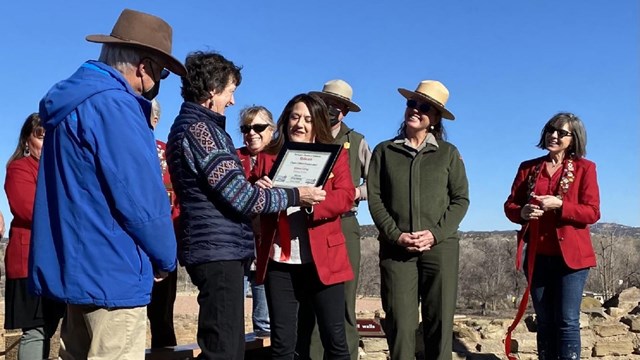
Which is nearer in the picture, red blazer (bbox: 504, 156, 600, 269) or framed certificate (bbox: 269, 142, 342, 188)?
framed certificate (bbox: 269, 142, 342, 188)

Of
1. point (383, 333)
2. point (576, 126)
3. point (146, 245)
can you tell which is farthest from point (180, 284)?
point (146, 245)

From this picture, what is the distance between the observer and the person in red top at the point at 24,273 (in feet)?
15.2

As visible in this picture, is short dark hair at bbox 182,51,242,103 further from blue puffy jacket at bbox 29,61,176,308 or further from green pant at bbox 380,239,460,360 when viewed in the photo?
green pant at bbox 380,239,460,360

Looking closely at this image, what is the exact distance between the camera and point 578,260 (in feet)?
17.3

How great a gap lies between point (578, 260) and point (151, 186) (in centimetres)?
366

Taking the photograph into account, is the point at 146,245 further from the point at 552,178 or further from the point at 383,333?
the point at 383,333

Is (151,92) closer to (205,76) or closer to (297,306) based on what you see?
(205,76)

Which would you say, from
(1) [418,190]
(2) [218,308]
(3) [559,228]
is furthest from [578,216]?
(2) [218,308]

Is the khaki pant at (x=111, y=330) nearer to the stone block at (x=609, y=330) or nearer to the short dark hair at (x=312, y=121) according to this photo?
the short dark hair at (x=312, y=121)

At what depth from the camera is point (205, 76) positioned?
3725 mm

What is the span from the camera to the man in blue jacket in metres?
2.72

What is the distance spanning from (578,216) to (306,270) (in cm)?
230

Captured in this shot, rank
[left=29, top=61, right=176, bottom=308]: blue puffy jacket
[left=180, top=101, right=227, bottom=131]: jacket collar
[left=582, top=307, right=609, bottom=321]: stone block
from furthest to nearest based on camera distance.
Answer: [left=582, top=307, right=609, bottom=321]: stone block, [left=180, top=101, right=227, bottom=131]: jacket collar, [left=29, top=61, right=176, bottom=308]: blue puffy jacket

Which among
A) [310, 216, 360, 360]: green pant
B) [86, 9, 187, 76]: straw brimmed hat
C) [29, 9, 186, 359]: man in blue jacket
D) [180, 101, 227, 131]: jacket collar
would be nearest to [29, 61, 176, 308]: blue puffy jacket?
[29, 9, 186, 359]: man in blue jacket
